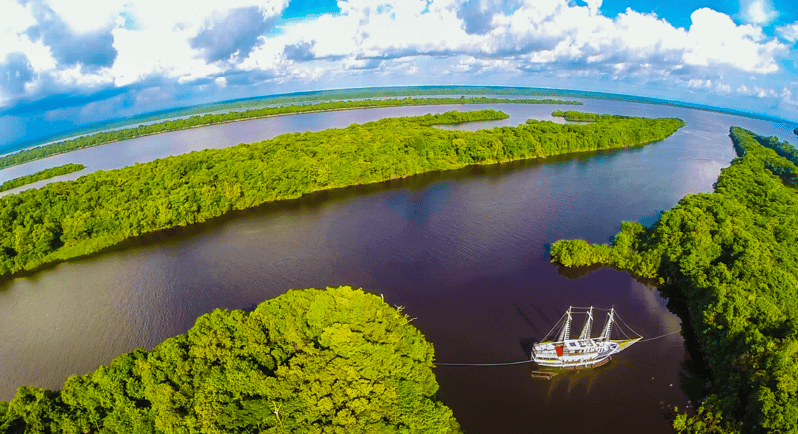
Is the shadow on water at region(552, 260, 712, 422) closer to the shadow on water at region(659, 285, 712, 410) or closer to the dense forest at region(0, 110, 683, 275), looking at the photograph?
the shadow on water at region(659, 285, 712, 410)

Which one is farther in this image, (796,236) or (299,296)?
(796,236)

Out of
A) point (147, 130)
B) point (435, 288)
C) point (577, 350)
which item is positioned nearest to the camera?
point (577, 350)

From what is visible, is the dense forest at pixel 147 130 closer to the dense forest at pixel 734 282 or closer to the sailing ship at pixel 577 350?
the sailing ship at pixel 577 350

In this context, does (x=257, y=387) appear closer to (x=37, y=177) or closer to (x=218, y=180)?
(x=218, y=180)

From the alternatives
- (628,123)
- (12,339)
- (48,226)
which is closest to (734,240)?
(12,339)

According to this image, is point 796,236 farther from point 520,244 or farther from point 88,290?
point 88,290

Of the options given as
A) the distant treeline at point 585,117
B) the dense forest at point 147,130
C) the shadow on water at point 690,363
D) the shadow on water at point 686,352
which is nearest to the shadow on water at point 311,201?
the shadow on water at point 686,352

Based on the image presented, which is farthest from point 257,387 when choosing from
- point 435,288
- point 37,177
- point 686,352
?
point 37,177
